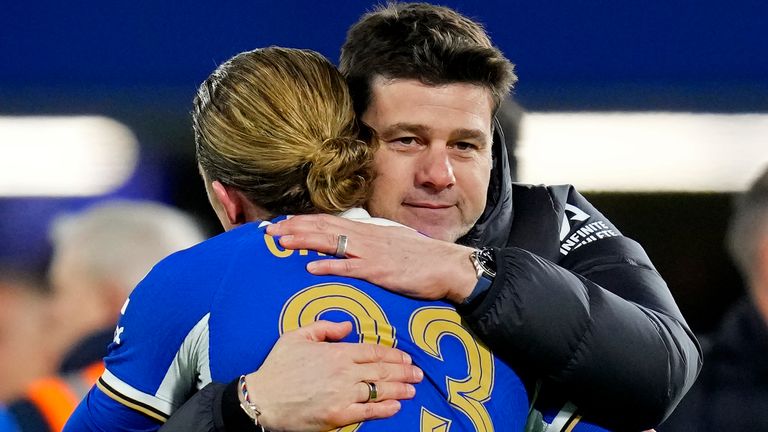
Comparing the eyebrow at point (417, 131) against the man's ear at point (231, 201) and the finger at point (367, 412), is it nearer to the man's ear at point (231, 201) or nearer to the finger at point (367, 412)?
the man's ear at point (231, 201)

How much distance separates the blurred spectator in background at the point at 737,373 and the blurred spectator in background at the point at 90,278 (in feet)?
3.79

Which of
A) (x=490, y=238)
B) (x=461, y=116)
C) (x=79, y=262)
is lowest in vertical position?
(x=79, y=262)

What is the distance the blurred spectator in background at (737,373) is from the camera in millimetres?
2203

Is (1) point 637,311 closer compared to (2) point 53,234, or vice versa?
(1) point 637,311

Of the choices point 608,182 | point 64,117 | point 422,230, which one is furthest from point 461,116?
point 64,117

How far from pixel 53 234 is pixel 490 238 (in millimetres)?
1184

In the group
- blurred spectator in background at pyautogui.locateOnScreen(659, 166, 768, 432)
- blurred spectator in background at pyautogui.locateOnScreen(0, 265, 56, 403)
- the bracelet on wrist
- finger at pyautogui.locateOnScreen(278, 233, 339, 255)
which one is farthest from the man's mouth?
blurred spectator in background at pyautogui.locateOnScreen(0, 265, 56, 403)

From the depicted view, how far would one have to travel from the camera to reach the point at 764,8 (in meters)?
2.31

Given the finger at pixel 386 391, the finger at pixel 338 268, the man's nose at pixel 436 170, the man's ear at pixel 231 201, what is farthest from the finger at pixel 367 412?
the man's nose at pixel 436 170

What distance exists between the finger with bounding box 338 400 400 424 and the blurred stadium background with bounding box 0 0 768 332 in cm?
130

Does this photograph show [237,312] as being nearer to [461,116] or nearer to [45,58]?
[461,116]

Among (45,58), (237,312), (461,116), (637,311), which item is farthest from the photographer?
(45,58)

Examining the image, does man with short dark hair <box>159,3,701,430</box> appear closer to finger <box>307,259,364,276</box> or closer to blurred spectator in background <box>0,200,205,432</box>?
finger <box>307,259,364,276</box>

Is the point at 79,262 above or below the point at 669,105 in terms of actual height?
below
